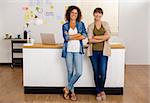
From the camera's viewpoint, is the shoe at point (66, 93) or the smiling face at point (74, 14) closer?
the smiling face at point (74, 14)

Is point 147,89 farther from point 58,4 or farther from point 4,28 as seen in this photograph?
point 4,28

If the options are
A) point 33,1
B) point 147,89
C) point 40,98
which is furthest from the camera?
point 33,1

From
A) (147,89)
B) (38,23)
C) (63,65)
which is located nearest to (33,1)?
(38,23)

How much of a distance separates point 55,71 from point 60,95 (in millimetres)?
425

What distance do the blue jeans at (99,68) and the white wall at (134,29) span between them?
3.53 meters

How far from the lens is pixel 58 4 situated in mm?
8031

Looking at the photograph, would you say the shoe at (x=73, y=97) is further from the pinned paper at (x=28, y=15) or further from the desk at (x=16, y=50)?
the pinned paper at (x=28, y=15)

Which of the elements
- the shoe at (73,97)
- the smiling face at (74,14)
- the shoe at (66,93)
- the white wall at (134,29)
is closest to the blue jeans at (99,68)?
the shoe at (73,97)

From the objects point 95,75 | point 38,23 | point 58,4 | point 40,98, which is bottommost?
point 40,98

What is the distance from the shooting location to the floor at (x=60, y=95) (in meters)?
4.82

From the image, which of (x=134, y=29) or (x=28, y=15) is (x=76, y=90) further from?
(x=134, y=29)

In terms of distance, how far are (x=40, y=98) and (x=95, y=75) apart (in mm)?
997

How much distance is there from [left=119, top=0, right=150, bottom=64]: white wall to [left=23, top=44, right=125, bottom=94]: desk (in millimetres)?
3219

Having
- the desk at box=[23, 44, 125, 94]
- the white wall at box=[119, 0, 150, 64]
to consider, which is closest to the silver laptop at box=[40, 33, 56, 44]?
the desk at box=[23, 44, 125, 94]
